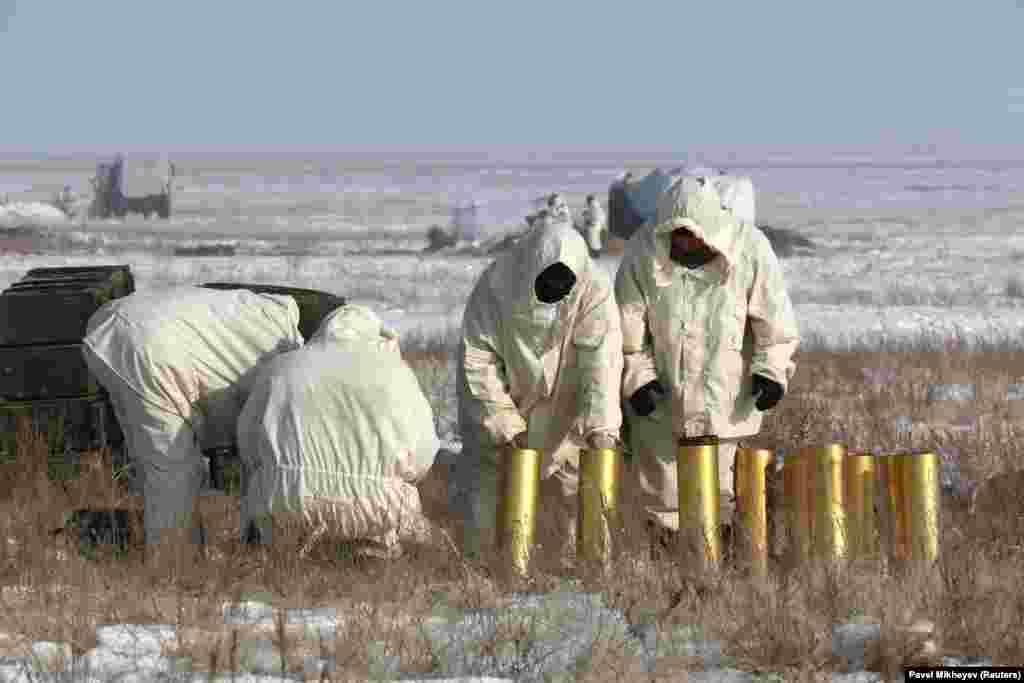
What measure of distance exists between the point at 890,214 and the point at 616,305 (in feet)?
127

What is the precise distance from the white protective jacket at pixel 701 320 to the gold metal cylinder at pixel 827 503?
77 cm

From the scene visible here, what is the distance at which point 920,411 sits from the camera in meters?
12.1

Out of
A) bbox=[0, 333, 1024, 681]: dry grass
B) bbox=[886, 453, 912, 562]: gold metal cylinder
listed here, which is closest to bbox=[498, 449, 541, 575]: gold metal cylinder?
bbox=[0, 333, 1024, 681]: dry grass

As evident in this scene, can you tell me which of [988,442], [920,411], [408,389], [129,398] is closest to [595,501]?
[408,389]

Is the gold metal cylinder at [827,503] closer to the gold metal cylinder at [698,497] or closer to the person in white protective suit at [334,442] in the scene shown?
the gold metal cylinder at [698,497]

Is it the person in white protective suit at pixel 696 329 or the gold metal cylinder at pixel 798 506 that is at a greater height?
the person in white protective suit at pixel 696 329

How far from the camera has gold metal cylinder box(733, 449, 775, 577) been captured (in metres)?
6.69

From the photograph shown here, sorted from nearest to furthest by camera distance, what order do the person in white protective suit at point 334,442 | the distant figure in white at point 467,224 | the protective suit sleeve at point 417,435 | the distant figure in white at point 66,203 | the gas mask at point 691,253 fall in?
the person in white protective suit at point 334,442 < the protective suit sleeve at point 417,435 < the gas mask at point 691,253 < the distant figure in white at point 467,224 < the distant figure in white at point 66,203

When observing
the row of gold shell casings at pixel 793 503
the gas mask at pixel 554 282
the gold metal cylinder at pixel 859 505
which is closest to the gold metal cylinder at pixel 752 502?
the row of gold shell casings at pixel 793 503

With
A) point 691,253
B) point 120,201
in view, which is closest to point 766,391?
point 691,253

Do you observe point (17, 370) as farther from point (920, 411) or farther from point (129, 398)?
point (920, 411)

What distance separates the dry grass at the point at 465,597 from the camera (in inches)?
214

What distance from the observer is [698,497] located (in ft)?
21.9

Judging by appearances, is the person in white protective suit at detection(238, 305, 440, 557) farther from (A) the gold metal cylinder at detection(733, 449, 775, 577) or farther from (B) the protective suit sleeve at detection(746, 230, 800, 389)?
(B) the protective suit sleeve at detection(746, 230, 800, 389)
